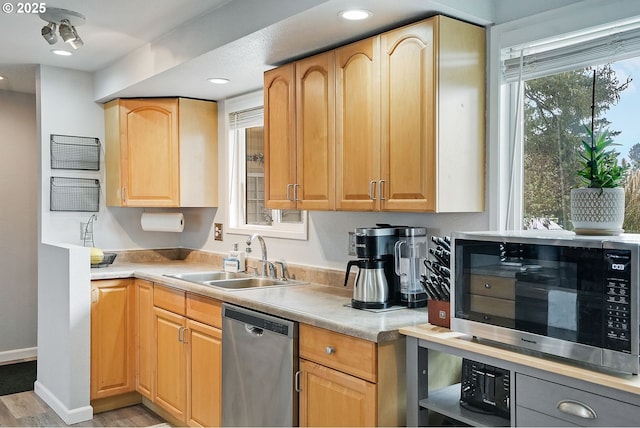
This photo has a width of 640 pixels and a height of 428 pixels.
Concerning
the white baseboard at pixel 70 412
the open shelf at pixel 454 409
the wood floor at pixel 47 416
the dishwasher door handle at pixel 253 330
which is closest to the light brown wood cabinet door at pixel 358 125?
the dishwasher door handle at pixel 253 330

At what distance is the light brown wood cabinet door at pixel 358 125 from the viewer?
2496 millimetres

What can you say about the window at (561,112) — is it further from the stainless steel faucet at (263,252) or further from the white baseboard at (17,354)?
the white baseboard at (17,354)

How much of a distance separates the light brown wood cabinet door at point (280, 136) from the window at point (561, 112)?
110cm

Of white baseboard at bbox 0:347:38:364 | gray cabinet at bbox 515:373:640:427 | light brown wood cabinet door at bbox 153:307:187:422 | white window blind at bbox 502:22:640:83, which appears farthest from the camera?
white baseboard at bbox 0:347:38:364

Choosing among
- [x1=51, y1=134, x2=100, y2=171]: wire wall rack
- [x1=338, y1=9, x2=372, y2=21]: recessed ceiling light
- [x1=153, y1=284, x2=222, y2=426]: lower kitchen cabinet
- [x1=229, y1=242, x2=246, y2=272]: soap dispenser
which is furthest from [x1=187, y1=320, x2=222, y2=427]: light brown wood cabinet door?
[x1=51, y1=134, x2=100, y2=171]: wire wall rack

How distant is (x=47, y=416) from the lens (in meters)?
3.63

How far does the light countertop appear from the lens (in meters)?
2.10

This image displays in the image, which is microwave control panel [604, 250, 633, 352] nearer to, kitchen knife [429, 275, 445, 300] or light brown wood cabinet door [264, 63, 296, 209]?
kitchen knife [429, 275, 445, 300]

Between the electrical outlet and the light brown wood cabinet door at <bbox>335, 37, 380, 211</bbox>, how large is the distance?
1792 millimetres

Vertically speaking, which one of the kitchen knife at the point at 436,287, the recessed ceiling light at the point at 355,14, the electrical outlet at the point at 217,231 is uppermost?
the recessed ceiling light at the point at 355,14

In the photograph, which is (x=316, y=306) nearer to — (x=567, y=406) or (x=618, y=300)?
(x=567, y=406)

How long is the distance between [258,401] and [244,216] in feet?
5.86

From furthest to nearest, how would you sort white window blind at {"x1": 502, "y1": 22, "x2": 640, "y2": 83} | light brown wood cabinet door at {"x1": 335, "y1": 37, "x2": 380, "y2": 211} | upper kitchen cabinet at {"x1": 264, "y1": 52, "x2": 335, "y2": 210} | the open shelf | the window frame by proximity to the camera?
1. upper kitchen cabinet at {"x1": 264, "y1": 52, "x2": 335, "y2": 210}
2. light brown wood cabinet door at {"x1": 335, "y1": 37, "x2": 380, "y2": 211}
3. the window frame
4. white window blind at {"x1": 502, "y1": 22, "x2": 640, "y2": 83}
5. the open shelf

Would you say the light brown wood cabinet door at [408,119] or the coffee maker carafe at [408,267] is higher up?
the light brown wood cabinet door at [408,119]
